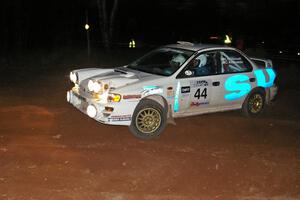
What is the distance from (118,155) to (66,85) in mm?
6799

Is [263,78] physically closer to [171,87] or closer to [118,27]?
[171,87]

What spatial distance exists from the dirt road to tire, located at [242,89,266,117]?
0.16 meters

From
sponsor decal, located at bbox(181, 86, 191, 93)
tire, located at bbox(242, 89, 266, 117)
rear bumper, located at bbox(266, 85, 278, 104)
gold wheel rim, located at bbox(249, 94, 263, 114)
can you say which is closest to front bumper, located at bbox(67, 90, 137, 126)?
sponsor decal, located at bbox(181, 86, 191, 93)

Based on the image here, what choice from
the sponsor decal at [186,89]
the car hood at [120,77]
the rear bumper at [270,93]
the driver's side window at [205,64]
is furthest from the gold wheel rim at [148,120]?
the rear bumper at [270,93]

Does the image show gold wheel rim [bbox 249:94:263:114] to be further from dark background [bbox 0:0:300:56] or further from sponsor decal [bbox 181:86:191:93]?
dark background [bbox 0:0:300:56]

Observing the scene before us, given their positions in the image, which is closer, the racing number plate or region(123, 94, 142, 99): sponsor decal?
region(123, 94, 142, 99): sponsor decal

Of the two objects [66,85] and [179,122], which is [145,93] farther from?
[66,85]

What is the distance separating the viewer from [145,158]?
6477 millimetres

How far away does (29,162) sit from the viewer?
19.9 ft

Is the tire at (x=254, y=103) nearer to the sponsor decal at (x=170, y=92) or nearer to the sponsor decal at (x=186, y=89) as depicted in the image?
the sponsor decal at (x=186, y=89)

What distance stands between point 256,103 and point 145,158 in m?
3.63

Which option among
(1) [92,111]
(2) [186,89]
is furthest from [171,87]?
(1) [92,111]

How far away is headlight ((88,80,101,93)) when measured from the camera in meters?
7.25

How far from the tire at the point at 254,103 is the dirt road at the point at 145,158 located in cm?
16
